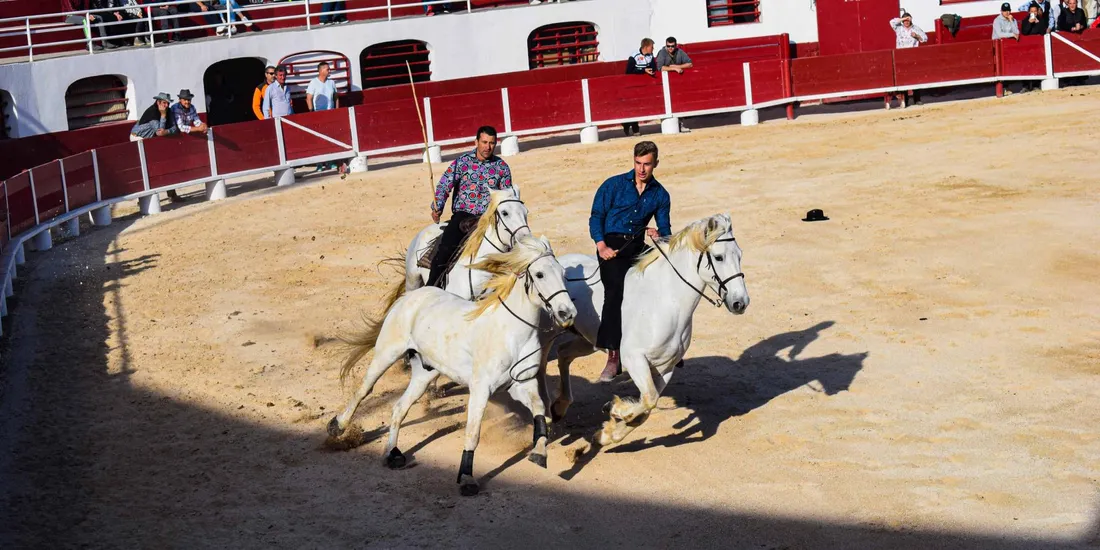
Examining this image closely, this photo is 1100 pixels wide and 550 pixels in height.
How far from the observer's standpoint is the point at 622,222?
31.6 ft

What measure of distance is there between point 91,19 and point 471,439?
2200 centimetres

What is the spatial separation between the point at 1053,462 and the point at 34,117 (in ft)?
73.9

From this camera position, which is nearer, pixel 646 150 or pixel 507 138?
pixel 646 150

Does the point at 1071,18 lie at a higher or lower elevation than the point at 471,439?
higher

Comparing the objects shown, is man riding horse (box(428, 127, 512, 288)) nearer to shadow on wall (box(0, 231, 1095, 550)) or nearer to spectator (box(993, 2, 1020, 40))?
shadow on wall (box(0, 231, 1095, 550))

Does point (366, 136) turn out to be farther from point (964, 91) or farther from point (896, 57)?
point (964, 91)

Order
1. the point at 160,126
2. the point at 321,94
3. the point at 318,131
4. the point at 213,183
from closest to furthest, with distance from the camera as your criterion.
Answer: the point at 160,126
the point at 213,183
the point at 318,131
the point at 321,94

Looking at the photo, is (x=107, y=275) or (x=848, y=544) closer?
(x=848, y=544)

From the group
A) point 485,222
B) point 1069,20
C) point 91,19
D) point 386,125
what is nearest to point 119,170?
point 386,125

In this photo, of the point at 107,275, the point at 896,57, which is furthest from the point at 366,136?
the point at 896,57

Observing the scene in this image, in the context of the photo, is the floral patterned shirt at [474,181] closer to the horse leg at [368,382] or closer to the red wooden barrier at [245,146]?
the horse leg at [368,382]

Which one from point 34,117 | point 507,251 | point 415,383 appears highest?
point 34,117

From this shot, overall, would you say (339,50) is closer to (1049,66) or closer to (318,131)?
(318,131)

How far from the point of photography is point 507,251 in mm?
9617
